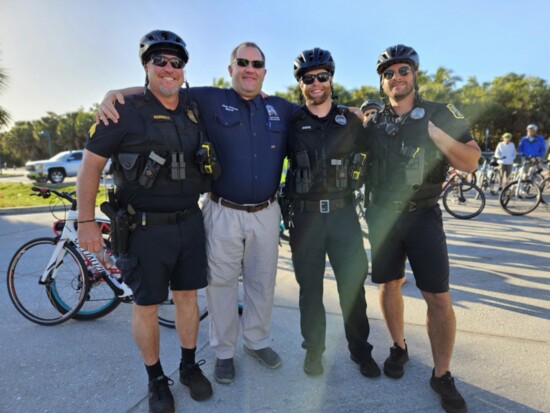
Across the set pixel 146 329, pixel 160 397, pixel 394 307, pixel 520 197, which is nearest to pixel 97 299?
pixel 146 329

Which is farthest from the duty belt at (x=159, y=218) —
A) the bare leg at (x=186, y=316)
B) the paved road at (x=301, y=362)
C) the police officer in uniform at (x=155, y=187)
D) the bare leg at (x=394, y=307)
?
the bare leg at (x=394, y=307)

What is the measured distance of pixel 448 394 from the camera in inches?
87.2

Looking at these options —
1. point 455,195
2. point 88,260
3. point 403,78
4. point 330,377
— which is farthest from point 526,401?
point 455,195

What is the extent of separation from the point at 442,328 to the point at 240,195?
1.61 metres

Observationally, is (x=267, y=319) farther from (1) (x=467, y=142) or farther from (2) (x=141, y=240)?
(1) (x=467, y=142)

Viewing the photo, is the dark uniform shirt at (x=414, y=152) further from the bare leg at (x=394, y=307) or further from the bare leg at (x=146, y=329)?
the bare leg at (x=146, y=329)

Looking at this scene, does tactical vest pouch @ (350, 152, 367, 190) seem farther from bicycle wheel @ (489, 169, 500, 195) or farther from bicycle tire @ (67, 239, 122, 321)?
bicycle wheel @ (489, 169, 500, 195)

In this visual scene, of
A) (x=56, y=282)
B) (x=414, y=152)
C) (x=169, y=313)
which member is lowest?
(x=169, y=313)

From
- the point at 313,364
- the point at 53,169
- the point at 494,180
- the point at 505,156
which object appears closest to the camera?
the point at 313,364

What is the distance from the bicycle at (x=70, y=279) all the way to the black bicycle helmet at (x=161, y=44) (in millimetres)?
1687

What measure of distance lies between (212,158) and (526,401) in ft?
8.27

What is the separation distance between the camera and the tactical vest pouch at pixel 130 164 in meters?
2.09

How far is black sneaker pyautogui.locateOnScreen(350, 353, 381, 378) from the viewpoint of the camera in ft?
8.25

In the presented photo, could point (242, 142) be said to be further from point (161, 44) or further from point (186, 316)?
point (186, 316)
